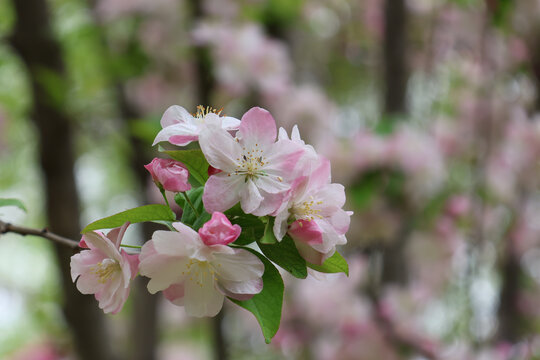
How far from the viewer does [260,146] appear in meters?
0.50

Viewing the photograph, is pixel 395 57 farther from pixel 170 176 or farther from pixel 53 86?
pixel 170 176

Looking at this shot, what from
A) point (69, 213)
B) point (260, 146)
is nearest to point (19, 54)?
→ point (69, 213)

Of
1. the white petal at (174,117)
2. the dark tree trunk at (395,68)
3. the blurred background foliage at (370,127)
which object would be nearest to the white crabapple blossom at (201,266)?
the white petal at (174,117)

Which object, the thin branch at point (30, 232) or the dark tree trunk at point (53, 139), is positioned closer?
the thin branch at point (30, 232)

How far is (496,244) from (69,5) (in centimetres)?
188

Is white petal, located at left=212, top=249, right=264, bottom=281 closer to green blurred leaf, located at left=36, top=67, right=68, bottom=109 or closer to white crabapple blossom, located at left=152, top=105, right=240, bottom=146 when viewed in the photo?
Result: white crabapple blossom, located at left=152, top=105, right=240, bottom=146

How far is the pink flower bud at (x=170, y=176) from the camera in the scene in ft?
1.57

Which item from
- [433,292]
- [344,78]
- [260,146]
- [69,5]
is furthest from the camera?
[344,78]

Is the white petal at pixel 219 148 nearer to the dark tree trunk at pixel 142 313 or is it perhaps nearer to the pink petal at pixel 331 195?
the pink petal at pixel 331 195

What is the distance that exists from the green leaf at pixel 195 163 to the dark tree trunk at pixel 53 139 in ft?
3.69

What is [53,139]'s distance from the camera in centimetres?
158

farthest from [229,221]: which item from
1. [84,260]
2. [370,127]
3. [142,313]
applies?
[142,313]

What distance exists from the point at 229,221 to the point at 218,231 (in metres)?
0.04

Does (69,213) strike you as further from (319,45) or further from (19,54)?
(319,45)
